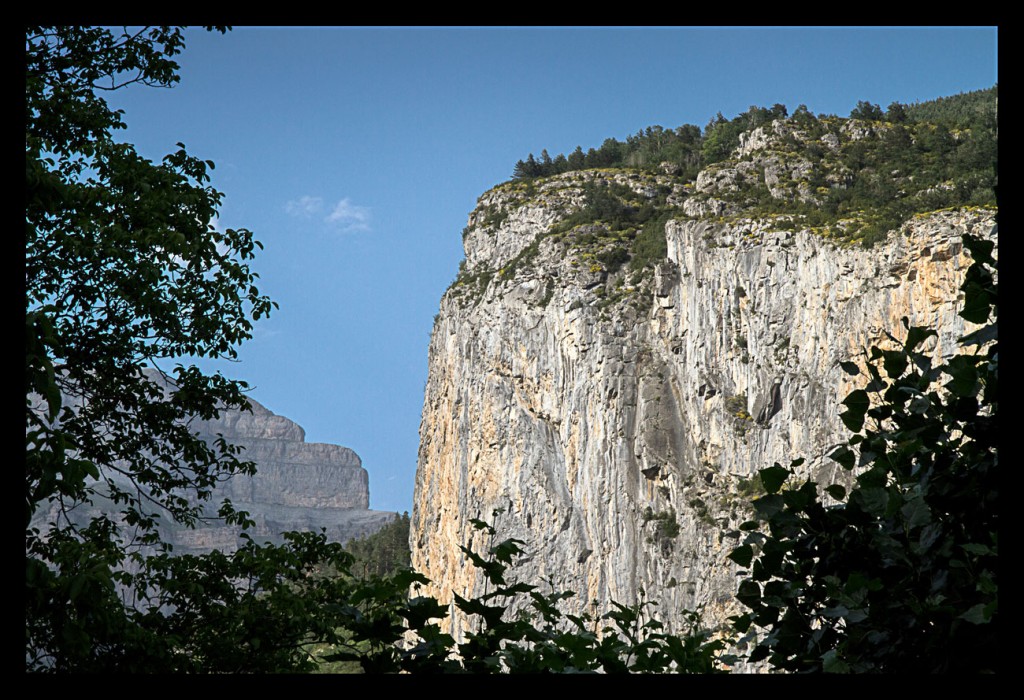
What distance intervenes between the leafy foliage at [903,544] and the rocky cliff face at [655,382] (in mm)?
31400

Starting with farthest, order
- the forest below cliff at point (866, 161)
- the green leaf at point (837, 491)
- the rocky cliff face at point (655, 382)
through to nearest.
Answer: the forest below cliff at point (866, 161) → the rocky cliff face at point (655, 382) → the green leaf at point (837, 491)

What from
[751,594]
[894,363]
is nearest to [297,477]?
[751,594]

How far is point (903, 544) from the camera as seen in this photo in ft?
5.78

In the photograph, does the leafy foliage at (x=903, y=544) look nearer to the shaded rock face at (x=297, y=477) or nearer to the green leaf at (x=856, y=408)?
the green leaf at (x=856, y=408)

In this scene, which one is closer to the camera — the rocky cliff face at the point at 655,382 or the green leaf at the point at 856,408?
the green leaf at the point at 856,408

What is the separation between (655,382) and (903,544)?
41705 mm

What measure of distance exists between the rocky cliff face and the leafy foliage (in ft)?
103

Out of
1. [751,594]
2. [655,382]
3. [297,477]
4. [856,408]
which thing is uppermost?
[655,382]

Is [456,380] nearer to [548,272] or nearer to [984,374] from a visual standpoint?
[548,272]

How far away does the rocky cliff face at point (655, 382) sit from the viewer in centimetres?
3612

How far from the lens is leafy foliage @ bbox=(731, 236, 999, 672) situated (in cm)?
159

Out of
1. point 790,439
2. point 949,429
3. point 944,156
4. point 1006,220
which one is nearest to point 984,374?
point 949,429

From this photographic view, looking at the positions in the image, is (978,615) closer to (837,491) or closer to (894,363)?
(837,491)

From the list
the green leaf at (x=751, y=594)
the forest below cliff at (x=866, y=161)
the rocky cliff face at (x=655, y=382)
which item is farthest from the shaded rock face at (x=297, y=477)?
the green leaf at (x=751, y=594)
